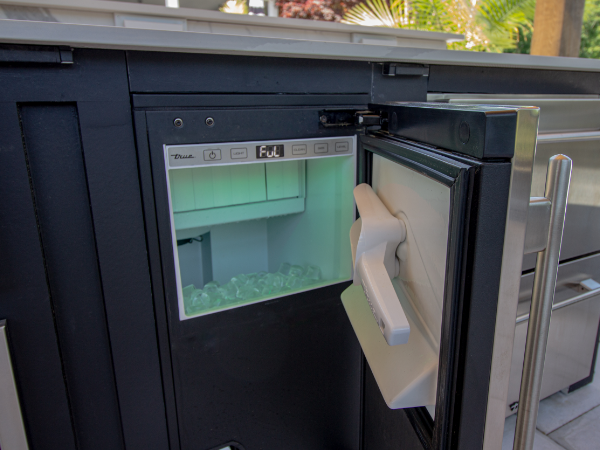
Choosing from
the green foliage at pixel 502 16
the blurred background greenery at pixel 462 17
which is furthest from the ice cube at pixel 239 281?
the green foliage at pixel 502 16

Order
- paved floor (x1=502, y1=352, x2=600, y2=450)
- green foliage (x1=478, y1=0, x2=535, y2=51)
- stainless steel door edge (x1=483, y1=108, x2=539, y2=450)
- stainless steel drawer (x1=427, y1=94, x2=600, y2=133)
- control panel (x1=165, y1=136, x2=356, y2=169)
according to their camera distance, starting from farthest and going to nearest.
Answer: green foliage (x1=478, y1=0, x2=535, y2=51) → paved floor (x1=502, y1=352, x2=600, y2=450) → stainless steel drawer (x1=427, y1=94, x2=600, y2=133) → control panel (x1=165, y1=136, x2=356, y2=169) → stainless steel door edge (x1=483, y1=108, x2=539, y2=450)

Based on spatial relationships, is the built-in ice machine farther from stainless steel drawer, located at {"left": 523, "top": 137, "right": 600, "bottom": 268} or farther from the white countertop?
stainless steel drawer, located at {"left": 523, "top": 137, "right": 600, "bottom": 268}

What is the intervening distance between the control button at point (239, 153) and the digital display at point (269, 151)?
3cm

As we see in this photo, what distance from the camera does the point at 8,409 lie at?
0.77 metres

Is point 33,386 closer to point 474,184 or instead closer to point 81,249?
point 81,249

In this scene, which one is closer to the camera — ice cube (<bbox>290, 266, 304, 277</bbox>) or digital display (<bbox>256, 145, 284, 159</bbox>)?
digital display (<bbox>256, 145, 284, 159</bbox>)

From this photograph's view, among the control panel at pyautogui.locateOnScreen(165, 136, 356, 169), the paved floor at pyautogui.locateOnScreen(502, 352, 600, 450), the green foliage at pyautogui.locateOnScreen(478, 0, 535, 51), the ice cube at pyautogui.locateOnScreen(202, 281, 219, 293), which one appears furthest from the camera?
the green foliage at pyautogui.locateOnScreen(478, 0, 535, 51)

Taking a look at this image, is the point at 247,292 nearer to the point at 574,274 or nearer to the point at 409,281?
the point at 409,281

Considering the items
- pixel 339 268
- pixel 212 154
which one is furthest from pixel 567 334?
pixel 212 154

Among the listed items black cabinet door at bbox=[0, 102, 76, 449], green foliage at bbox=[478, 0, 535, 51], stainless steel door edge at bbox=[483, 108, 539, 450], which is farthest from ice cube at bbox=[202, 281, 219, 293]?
green foliage at bbox=[478, 0, 535, 51]

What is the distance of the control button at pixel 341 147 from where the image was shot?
3.12ft

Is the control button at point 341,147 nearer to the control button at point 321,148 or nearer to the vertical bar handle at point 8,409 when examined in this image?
the control button at point 321,148

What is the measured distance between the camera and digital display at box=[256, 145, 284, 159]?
0.87m

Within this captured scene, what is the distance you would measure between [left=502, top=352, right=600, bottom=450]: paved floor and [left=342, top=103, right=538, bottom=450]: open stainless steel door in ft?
2.68
